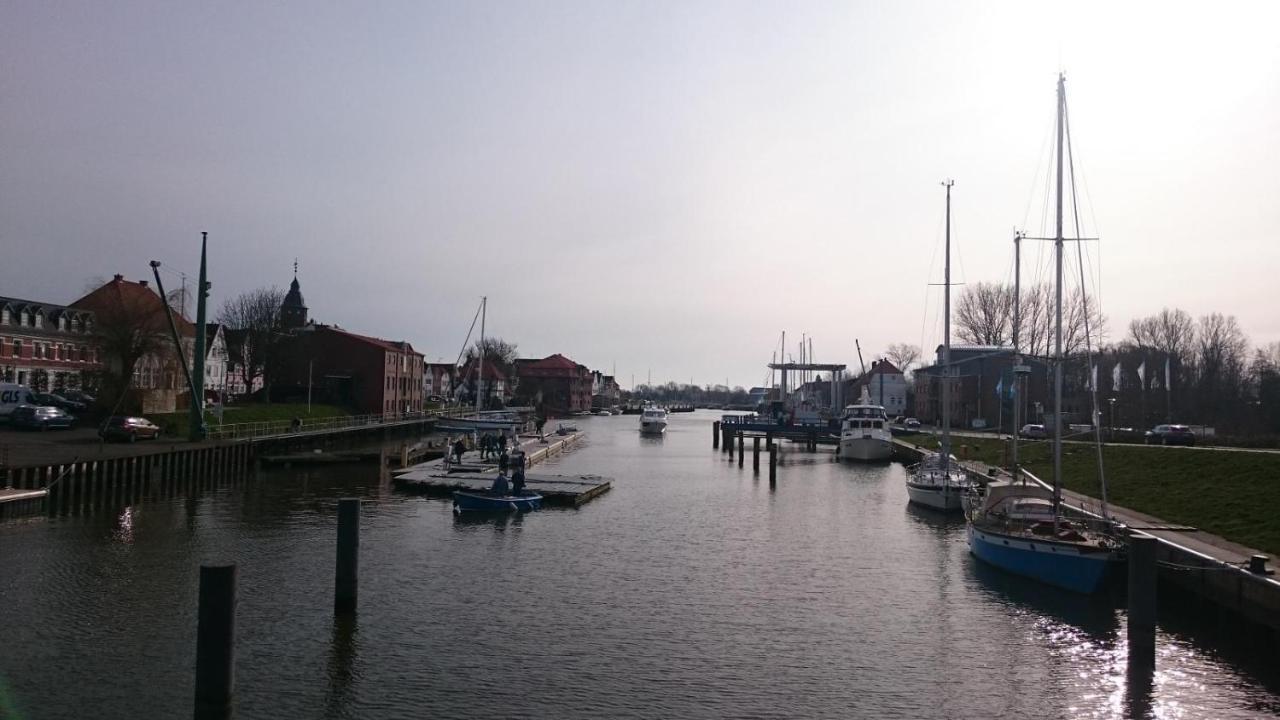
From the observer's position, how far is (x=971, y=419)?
97562mm

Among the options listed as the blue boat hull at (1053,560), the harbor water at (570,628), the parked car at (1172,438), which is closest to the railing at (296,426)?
the harbor water at (570,628)

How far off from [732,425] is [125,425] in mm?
→ 52383

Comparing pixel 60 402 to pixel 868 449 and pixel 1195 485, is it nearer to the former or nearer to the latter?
pixel 868 449

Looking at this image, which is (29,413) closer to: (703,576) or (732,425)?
(703,576)

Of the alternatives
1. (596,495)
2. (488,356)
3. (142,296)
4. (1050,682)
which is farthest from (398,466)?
(488,356)

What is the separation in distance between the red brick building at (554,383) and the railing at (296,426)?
82563 millimetres

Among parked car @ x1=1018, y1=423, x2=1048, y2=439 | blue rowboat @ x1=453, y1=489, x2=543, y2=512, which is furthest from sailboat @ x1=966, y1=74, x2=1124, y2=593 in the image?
parked car @ x1=1018, y1=423, x2=1048, y2=439

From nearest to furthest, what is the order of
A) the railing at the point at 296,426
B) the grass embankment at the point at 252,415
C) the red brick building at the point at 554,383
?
the grass embankment at the point at 252,415 < the railing at the point at 296,426 < the red brick building at the point at 554,383

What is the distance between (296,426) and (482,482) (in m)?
29.1

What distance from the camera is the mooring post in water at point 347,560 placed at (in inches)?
818

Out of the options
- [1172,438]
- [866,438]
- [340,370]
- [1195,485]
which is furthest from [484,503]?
[340,370]

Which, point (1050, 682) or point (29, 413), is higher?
point (29, 413)

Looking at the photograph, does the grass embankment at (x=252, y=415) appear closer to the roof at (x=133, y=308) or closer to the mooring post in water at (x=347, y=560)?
the roof at (x=133, y=308)

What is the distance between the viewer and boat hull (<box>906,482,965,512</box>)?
40.7 metres
